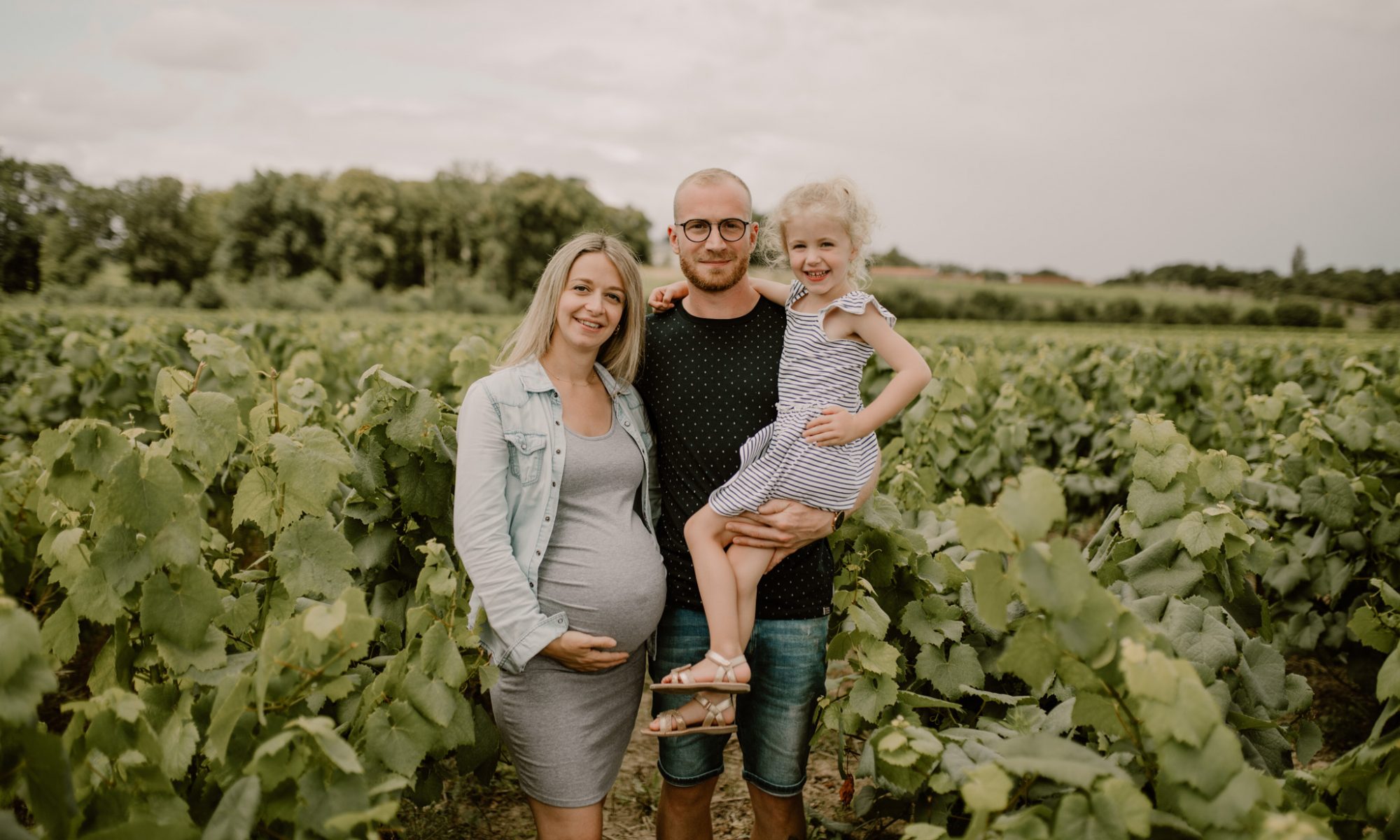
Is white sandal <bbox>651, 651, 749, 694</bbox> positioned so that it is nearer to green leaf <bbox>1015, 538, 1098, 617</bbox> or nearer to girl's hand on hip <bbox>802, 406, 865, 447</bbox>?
girl's hand on hip <bbox>802, 406, 865, 447</bbox>

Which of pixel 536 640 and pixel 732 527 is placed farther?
pixel 732 527

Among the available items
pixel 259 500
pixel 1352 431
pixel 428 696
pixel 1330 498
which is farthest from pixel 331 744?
pixel 1352 431

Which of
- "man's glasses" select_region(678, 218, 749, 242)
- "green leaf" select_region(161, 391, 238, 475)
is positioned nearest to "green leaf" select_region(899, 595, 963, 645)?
"man's glasses" select_region(678, 218, 749, 242)

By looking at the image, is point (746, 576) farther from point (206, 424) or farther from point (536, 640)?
point (206, 424)

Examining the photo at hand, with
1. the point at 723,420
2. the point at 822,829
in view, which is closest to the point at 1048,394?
the point at 822,829

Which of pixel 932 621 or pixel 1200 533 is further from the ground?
pixel 1200 533

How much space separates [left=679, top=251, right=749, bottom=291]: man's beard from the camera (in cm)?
250

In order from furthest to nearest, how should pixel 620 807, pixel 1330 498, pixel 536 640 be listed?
pixel 1330 498 → pixel 620 807 → pixel 536 640

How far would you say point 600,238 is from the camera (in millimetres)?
2512

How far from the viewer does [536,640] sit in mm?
2180

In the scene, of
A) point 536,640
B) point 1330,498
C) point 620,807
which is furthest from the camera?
point 1330,498

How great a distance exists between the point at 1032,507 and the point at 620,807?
295 cm

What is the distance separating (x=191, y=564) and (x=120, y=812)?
1.60ft

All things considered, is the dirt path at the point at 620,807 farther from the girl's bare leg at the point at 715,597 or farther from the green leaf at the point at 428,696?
the green leaf at the point at 428,696
